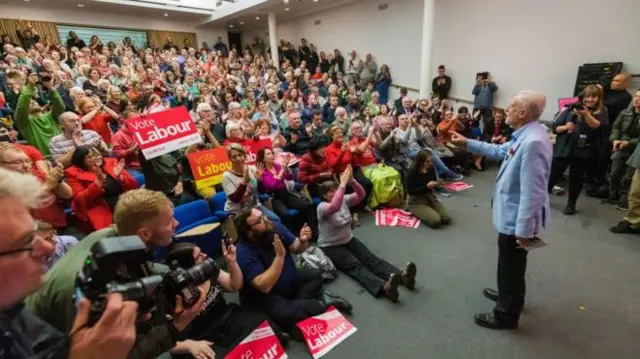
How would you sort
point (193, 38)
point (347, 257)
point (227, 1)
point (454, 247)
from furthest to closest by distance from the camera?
point (193, 38) < point (227, 1) < point (454, 247) < point (347, 257)

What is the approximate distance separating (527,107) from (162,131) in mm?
3027

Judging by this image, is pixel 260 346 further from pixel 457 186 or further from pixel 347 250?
pixel 457 186

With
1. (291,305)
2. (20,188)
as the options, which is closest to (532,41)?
(291,305)

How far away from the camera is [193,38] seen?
1383 cm

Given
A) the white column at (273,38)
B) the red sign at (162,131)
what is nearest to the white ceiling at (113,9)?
the white column at (273,38)

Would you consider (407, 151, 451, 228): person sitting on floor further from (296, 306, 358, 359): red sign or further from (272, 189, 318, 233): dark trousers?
(296, 306, 358, 359): red sign

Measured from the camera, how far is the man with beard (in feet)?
6.45

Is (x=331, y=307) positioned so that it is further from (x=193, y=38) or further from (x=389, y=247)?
(x=193, y=38)

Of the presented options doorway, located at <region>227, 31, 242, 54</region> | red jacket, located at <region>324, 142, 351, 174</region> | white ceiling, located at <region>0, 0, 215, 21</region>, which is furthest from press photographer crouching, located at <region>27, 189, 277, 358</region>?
doorway, located at <region>227, 31, 242, 54</region>

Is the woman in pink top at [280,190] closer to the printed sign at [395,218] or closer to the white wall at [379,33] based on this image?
the printed sign at [395,218]

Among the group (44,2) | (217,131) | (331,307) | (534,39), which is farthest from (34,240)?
(44,2)

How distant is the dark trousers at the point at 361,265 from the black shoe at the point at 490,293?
67 centimetres

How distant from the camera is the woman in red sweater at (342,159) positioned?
398cm

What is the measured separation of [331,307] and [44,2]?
1291cm
